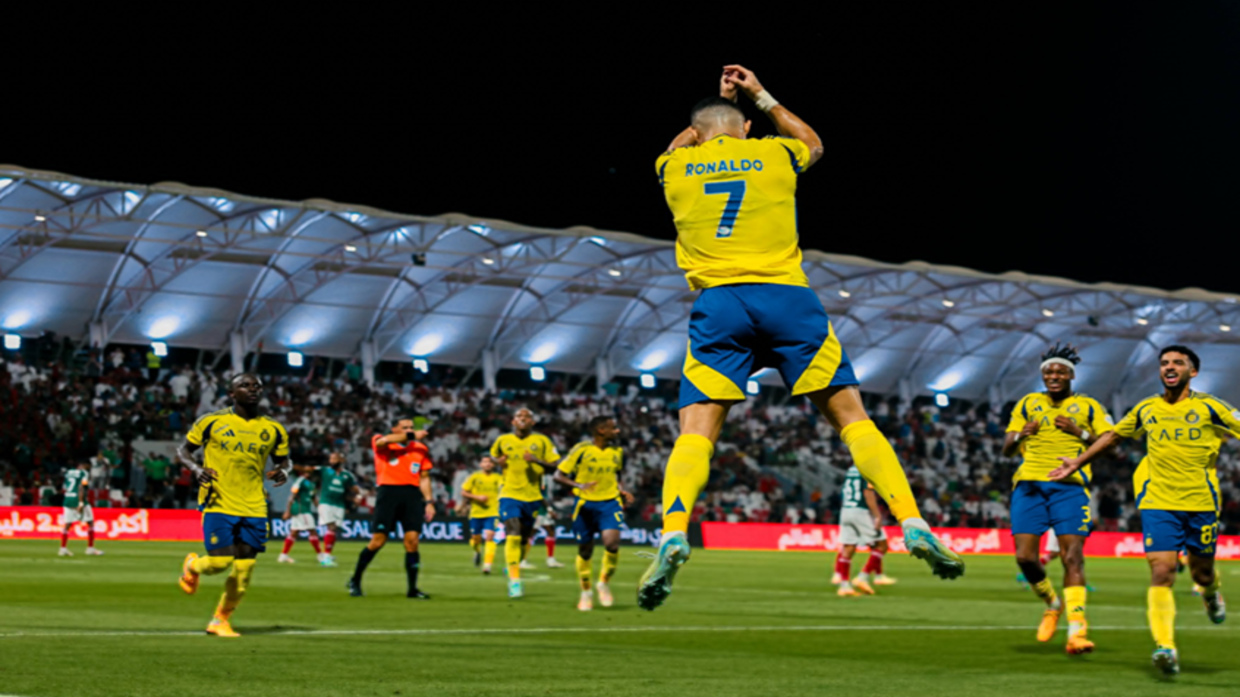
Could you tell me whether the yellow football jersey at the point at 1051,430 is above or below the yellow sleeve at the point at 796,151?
below

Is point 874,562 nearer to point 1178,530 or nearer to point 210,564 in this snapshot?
point 1178,530

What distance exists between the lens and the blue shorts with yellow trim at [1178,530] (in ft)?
38.1

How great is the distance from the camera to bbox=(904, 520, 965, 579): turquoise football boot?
20.7 ft

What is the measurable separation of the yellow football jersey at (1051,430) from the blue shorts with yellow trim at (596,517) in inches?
253

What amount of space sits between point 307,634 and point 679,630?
12.1 ft

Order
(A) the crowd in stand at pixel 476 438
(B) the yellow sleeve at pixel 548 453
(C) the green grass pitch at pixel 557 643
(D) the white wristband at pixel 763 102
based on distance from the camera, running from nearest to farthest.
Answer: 1. (D) the white wristband at pixel 763 102
2. (C) the green grass pitch at pixel 557 643
3. (B) the yellow sleeve at pixel 548 453
4. (A) the crowd in stand at pixel 476 438

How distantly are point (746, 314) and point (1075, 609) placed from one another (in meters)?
7.61

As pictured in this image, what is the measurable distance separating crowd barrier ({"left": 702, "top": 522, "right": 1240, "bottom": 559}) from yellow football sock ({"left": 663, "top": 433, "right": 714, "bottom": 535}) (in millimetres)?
40843

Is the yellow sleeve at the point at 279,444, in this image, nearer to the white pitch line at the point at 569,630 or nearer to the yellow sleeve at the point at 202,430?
the yellow sleeve at the point at 202,430

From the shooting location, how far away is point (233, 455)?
45.1ft

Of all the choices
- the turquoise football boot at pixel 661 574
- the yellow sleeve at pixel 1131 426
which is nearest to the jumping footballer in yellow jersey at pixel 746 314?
the turquoise football boot at pixel 661 574

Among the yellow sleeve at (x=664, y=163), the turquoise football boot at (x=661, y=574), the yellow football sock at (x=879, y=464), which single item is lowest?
the turquoise football boot at (x=661, y=574)

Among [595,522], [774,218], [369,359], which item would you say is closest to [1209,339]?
[369,359]

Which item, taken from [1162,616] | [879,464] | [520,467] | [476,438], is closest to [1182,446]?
[1162,616]
